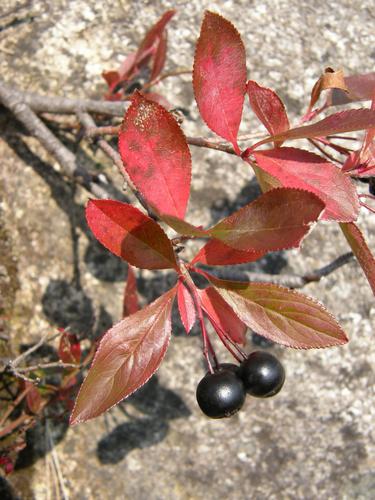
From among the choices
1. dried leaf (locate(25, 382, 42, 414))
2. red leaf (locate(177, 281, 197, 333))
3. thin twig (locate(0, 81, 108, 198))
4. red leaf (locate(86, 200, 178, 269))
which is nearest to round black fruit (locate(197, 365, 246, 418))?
red leaf (locate(177, 281, 197, 333))

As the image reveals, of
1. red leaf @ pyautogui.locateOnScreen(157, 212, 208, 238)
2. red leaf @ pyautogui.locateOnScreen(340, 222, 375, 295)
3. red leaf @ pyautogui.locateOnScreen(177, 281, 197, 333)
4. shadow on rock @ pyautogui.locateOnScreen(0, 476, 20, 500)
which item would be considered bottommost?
shadow on rock @ pyautogui.locateOnScreen(0, 476, 20, 500)

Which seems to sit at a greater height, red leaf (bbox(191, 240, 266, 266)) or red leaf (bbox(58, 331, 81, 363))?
red leaf (bbox(191, 240, 266, 266))

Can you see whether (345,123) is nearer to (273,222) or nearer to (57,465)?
(273,222)

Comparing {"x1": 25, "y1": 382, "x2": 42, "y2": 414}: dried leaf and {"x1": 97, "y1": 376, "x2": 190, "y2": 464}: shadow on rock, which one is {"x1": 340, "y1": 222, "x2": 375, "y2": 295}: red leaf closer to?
{"x1": 97, "y1": 376, "x2": 190, "y2": 464}: shadow on rock

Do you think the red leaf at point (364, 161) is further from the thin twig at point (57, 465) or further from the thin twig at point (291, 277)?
the thin twig at point (57, 465)

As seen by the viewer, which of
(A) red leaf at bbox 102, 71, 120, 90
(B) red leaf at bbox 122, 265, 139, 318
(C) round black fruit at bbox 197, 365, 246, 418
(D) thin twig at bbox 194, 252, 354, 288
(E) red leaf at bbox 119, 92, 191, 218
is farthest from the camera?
(A) red leaf at bbox 102, 71, 120, 90

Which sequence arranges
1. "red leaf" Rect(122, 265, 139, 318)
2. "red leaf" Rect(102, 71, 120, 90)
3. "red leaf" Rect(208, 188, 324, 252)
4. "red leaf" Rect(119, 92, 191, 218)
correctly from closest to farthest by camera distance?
"red leaf" Rect(208, 188, 324, 252), "red leaf" Rect(119, 92, 191, 218), "red leaf" Rect(122, 265, 139, 318), "red leaf" Rect(102, 71, 120, 90)

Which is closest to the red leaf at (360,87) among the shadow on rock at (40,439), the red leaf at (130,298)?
the red leaf at (130,298)

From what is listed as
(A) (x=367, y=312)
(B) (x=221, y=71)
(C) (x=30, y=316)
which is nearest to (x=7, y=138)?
(C) (x=30, y=316)
